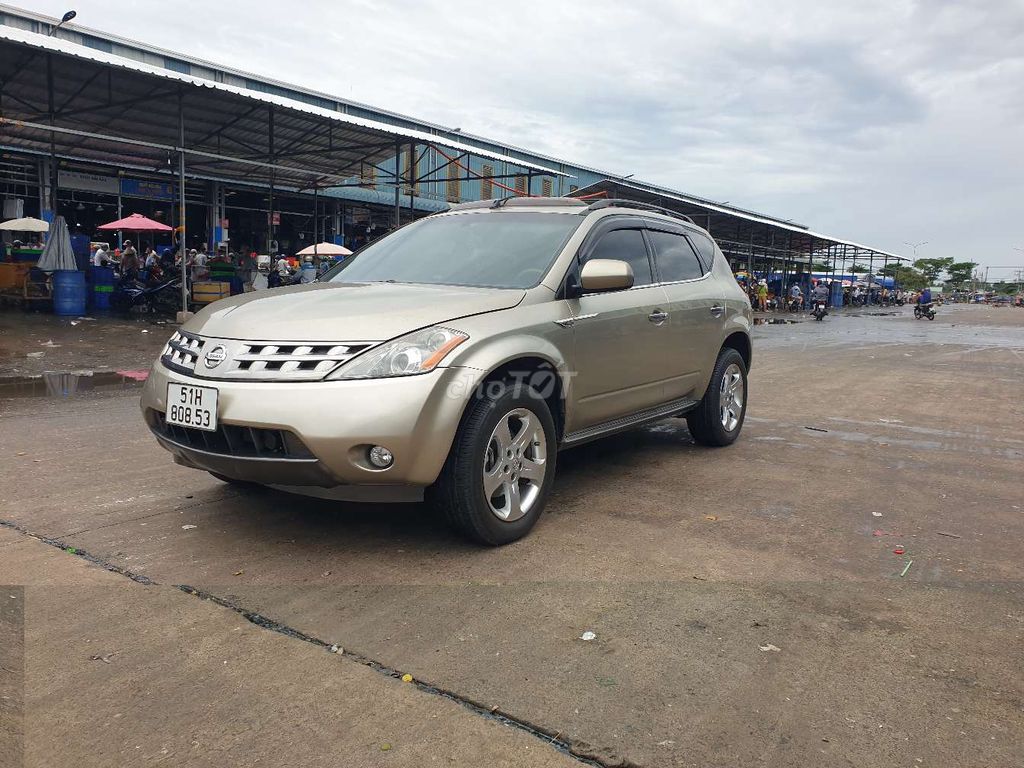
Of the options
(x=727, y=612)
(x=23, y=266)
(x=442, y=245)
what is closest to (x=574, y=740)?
(x=727, y=612)

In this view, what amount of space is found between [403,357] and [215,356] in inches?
34.3

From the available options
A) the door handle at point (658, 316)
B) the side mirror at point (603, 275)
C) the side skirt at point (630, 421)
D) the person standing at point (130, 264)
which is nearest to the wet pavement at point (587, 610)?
the side skirt at point (630, 421)

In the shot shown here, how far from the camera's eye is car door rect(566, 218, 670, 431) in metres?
4.36

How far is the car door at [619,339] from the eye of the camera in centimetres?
436

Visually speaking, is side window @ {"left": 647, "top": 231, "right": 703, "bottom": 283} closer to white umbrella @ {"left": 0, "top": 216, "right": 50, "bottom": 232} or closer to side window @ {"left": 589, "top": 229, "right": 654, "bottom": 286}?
side window @ {"left": 589, "top": 229, "right": 654, "bottom": 286}

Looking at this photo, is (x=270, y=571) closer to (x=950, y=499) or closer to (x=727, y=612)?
(x=727, y=612)

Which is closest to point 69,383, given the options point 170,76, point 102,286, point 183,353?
point 170,76

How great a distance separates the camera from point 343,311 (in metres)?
3.66

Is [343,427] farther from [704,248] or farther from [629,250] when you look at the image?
[704,248]

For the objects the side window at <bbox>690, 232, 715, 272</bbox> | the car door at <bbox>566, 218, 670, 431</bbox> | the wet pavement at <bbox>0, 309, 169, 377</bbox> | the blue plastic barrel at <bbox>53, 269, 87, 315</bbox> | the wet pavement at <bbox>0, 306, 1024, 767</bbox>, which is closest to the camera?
the wet pavement at <bbox>0, 306, 1024, 767</bbox>

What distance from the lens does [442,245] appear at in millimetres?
4863

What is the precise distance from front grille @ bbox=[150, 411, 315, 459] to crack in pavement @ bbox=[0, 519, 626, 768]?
0.59 m

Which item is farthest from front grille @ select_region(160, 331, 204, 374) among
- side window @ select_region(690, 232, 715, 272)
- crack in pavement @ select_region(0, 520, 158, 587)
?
side window @ select_region(690, 232, 715, 272)

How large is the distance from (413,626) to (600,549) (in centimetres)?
117
